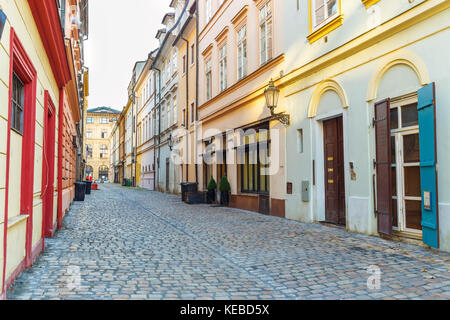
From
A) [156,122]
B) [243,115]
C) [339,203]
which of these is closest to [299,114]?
[339,203]

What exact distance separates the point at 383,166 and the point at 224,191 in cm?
941

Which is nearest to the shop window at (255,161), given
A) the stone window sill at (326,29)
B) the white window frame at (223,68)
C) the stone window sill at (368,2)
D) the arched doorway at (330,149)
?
the arched doorway at (330,149)

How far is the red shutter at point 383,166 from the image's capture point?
7.55 meters

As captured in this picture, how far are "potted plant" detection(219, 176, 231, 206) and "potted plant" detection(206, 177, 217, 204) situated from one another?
44.5 inches

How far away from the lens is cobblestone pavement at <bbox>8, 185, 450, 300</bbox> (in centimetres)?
442

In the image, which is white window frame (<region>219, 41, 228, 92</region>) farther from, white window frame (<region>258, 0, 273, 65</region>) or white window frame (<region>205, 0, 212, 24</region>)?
white window frame (<region>258, 0, 273, 65</region>)

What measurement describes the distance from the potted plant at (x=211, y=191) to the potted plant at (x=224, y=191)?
113cm

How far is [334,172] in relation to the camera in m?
9.95

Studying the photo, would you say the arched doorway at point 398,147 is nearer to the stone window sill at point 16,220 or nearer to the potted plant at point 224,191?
the stone window sill at point 16,220

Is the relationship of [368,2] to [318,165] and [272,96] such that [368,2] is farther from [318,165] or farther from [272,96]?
[318,165]

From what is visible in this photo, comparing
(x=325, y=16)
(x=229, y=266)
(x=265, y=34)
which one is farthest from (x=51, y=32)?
(x=265, y=34)

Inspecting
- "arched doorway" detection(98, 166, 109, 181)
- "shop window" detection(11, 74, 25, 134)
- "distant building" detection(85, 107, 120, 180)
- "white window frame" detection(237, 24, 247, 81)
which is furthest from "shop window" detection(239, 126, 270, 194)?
"arched doorway" detection(98, 166, 109, 181)

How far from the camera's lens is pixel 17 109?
503 centimetres
